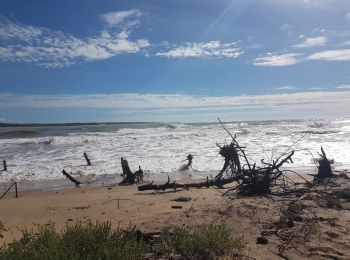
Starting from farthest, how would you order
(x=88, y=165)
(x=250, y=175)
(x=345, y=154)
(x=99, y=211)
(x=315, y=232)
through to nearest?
(x=345, y=154)
(x=88, y=165)
(x=250, y=175)
(x=99, y=211)
(x=315, y=232)

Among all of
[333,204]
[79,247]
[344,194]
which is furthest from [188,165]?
[79,247]

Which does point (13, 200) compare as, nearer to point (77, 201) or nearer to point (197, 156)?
point (77, 201)

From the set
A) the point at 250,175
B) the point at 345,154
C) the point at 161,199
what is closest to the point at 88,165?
the point at 161,199

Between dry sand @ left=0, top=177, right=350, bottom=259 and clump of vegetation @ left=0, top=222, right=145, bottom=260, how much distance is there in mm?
1065

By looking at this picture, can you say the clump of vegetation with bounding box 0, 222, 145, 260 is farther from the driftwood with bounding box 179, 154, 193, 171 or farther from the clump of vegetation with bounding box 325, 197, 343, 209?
the driftwood with bounding box 179, 154, 193, 171

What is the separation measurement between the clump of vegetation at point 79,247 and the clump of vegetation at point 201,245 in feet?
1.23

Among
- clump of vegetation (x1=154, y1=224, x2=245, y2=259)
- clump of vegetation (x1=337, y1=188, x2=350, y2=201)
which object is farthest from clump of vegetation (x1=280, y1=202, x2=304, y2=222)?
clump of vegetation (x1=337, y1=188, x2=350, y2=201)

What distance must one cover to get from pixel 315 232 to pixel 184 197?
12.4 feet

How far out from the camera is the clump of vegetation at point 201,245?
4.64m

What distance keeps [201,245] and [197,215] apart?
6.70ft

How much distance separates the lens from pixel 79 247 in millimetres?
4422

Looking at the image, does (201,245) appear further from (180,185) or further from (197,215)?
(180,185)

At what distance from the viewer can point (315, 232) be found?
18.3ft

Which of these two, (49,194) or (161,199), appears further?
(49,194)
